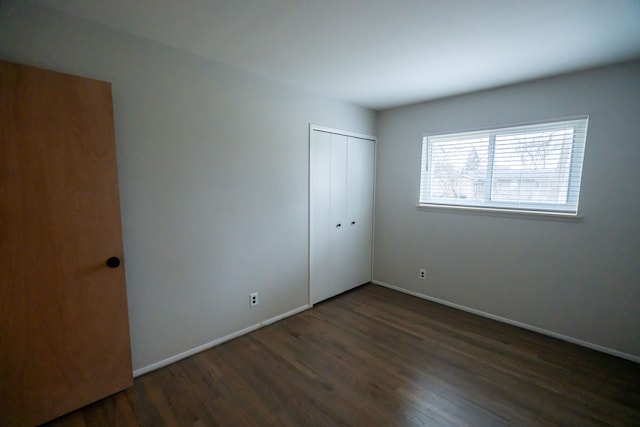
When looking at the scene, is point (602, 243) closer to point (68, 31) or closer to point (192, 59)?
point (192, 59)

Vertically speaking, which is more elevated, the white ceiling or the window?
the white ceiling

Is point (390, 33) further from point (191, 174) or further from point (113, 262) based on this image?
point (113, 262)

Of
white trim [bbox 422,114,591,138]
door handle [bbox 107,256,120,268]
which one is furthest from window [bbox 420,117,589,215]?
door handle [bbox 107,256,120,268]

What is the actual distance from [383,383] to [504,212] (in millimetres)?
2093

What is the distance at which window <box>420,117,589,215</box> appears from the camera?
2.54 metres

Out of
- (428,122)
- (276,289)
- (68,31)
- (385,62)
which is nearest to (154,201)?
(68,31)

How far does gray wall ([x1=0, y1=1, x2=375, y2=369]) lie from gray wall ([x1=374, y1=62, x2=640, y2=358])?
61.7 inches

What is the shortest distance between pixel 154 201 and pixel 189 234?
0.37m

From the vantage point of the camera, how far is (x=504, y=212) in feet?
9.39

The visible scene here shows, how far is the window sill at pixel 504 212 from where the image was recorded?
2522 mm

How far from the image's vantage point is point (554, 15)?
1.60m

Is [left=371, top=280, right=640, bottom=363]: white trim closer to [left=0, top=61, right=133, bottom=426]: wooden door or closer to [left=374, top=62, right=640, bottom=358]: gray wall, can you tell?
[left=374, top=62, right=640, bottom=358]: gray wall

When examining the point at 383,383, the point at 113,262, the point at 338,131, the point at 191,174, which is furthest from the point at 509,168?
the point at 113,262

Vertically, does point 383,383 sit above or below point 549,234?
below
